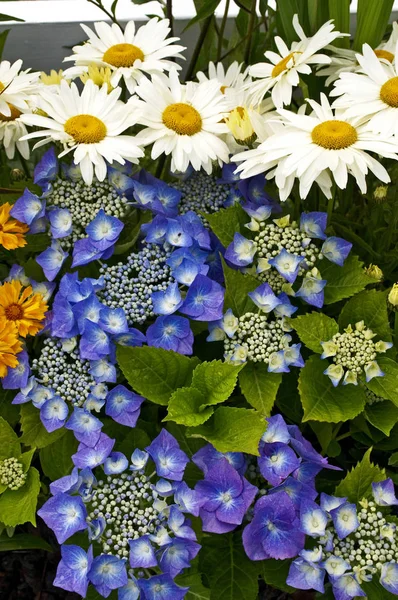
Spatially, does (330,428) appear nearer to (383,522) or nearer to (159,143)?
(383,522)

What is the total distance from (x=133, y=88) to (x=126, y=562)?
503 mm

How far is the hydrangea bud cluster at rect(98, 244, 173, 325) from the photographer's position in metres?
0.66

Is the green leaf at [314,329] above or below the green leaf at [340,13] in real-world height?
below

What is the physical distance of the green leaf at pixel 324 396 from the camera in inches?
24.5

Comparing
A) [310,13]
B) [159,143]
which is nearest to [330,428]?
[159,143]

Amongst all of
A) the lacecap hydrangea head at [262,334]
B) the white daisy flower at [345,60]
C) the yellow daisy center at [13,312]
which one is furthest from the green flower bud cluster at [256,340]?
the white daisy flower at [345,60]

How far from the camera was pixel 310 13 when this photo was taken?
2.64 ft

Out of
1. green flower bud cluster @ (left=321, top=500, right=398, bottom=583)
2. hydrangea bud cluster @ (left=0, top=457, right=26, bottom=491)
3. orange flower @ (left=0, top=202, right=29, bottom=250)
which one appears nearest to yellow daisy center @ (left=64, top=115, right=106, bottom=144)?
orange flower @ (left=0, top=202, right=29, bottom=250)

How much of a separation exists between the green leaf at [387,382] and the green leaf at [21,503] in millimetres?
322

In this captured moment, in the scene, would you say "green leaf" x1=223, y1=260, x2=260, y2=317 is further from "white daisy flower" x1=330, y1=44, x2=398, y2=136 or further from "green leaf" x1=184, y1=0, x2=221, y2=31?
"green leaf" x1=184, y1=0, x2=221, y2=31

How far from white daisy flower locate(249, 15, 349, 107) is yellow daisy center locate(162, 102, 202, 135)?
0.07 metres

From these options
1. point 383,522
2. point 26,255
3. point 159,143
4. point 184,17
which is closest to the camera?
point 383,522

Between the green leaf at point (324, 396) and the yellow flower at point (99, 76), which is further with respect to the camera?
the yellow flower at point (99, 76)

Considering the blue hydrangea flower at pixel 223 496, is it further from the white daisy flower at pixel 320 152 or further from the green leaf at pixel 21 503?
Answer: the white daisy flower at pixel 320 152
